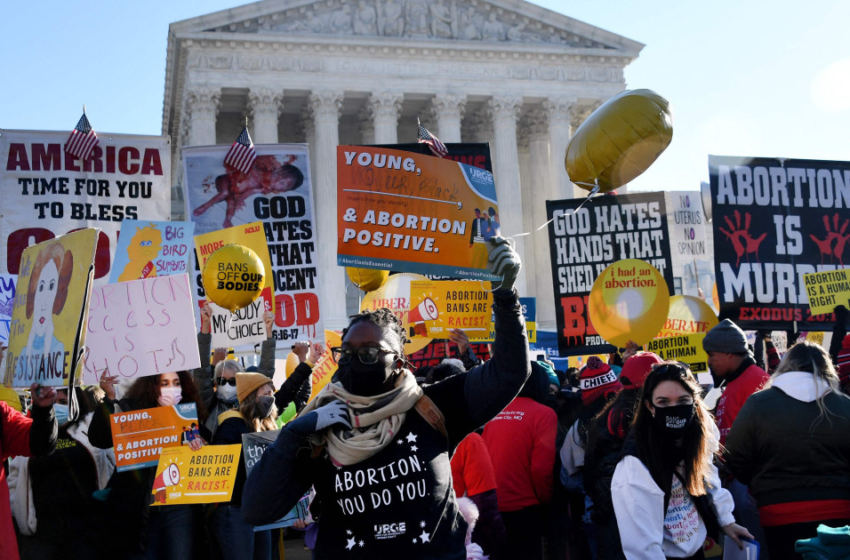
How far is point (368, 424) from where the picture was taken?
3318mm

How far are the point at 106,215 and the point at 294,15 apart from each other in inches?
1270

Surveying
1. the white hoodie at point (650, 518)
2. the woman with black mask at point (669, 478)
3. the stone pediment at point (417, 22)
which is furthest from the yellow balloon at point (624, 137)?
the stone pediment at point (417, 22)

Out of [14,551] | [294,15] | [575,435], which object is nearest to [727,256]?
[575,435]

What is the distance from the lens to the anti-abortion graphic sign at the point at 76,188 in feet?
29.7

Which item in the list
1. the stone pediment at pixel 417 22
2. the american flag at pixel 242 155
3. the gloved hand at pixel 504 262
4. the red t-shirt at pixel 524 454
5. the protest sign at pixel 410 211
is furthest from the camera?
the stone pediment at pixel 417 22

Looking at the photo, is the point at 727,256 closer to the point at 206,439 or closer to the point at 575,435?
the point at 575,435

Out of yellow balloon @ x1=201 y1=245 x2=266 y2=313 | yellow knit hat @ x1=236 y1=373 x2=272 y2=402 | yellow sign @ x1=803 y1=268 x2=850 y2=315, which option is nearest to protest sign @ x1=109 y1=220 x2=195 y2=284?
yellow balloon @ x1=201 y1=245 x2=266 y2=313

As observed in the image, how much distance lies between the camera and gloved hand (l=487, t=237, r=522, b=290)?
3.18 meters

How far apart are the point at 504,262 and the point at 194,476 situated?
3517 mm

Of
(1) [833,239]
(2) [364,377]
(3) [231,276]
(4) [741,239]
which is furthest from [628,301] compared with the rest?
(2) [364,377]

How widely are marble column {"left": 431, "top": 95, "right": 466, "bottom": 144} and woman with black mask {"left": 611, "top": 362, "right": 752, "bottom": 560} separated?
35938 millimetres

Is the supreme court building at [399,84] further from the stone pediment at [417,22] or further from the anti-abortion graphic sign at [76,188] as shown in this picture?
the anti-abortion graphic sign at [76,188]

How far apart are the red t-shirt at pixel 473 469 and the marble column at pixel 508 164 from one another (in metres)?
32.9

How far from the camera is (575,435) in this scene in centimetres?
637
